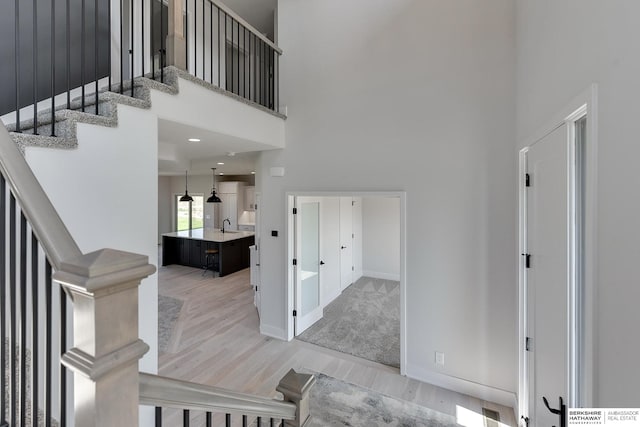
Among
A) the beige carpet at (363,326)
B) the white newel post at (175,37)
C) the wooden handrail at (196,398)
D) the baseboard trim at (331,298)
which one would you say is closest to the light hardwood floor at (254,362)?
the beige carpet at (363,326)

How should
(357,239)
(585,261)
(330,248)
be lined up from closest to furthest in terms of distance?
1. (585,261)
2. (330,248)
3. (357,239)

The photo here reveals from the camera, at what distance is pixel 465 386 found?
2.94 meters

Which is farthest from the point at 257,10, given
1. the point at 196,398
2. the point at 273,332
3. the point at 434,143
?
the point at 196,398

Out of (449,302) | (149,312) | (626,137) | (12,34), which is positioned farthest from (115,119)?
(449,302)

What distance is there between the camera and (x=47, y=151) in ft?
5.32

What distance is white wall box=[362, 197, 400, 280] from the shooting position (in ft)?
22.8

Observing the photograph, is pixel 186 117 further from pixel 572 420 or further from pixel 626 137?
pixel 572 420

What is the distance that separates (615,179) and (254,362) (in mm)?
3626

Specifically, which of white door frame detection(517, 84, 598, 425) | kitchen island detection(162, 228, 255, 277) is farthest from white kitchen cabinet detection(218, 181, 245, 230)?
white door frame detection(517, 84, 598, 425)

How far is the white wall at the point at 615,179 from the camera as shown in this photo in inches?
34.5

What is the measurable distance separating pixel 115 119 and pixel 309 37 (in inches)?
106

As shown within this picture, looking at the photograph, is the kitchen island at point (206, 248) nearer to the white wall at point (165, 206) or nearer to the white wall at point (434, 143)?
the white wall at point (165, 206)

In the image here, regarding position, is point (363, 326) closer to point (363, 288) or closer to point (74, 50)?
point (363, 288)

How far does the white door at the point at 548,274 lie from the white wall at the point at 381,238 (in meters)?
4.73
